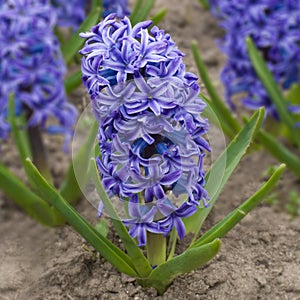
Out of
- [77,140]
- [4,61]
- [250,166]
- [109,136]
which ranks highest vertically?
[109,136]

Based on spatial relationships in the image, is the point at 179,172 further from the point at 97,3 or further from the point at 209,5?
the point at 209,5

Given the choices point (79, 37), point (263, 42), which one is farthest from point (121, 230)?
point (263, 42)

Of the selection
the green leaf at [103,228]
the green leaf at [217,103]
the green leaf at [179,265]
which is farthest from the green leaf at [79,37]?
the green leaf at [179,265]

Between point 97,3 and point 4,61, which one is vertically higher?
point 97,3

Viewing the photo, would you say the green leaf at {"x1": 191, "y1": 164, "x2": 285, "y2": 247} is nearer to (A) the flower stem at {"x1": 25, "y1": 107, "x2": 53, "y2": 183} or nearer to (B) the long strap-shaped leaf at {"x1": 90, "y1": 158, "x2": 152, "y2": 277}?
(B) the long strap-shaped leaf at {"x1": 90, "y1": 158, "x2": 152, "y2": 277}

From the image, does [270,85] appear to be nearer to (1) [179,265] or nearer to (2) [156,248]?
(2) [156,248]

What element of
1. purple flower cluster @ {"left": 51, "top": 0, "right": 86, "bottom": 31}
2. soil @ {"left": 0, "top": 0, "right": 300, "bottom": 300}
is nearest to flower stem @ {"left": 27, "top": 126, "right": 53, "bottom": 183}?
soil @ {"left": 0, "top": 0, "right": 300, "bottom": 300}

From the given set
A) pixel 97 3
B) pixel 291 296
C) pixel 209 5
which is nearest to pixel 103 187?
pixel 291 296
